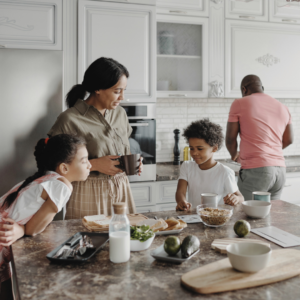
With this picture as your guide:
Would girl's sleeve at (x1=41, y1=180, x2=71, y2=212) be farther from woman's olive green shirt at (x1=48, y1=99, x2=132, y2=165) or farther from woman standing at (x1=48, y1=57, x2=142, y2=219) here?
woman's olive green shirt at (x1=48, y1=99, x2=132, y2=165)

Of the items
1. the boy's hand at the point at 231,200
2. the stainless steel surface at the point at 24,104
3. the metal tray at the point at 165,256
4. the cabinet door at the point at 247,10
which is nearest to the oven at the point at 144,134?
the stainless steel surface at the point at 24,104

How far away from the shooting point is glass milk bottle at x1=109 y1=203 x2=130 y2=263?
1.08 m

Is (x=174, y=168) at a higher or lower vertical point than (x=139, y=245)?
higher

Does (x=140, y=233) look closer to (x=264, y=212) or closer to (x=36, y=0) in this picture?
(x=264, y=212)

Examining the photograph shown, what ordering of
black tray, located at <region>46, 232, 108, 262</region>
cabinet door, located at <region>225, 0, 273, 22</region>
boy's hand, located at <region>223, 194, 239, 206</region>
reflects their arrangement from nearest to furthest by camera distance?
black tray, located at <region>46, 232, 108, 262</region>, boy's hand, located at <region>223, 194, 239, 206</region>, cabinet door, located at <region>225, 0, 273, 22</region>

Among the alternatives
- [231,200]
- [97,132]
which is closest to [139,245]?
[231,200]

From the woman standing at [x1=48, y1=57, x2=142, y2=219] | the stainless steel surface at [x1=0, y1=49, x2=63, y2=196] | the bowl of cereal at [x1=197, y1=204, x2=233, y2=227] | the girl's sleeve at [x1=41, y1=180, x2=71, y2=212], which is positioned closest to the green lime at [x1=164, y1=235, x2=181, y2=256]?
the bowl of cereal at [x1=197, y1=204, x2=233, y2=227]

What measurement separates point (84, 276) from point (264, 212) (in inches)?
36.5

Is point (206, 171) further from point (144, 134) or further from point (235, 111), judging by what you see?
point (144, 134)

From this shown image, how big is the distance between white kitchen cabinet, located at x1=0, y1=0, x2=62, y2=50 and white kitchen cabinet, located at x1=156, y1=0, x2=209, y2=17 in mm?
927

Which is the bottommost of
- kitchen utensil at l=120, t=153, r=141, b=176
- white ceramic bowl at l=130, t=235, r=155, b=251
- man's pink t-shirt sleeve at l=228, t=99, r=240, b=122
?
white ceramic bowl at l=130, t=235, r=155, b=251

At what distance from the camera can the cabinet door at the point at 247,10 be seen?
3.19m

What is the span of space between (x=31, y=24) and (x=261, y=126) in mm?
1812

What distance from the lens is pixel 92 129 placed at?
192 cm
